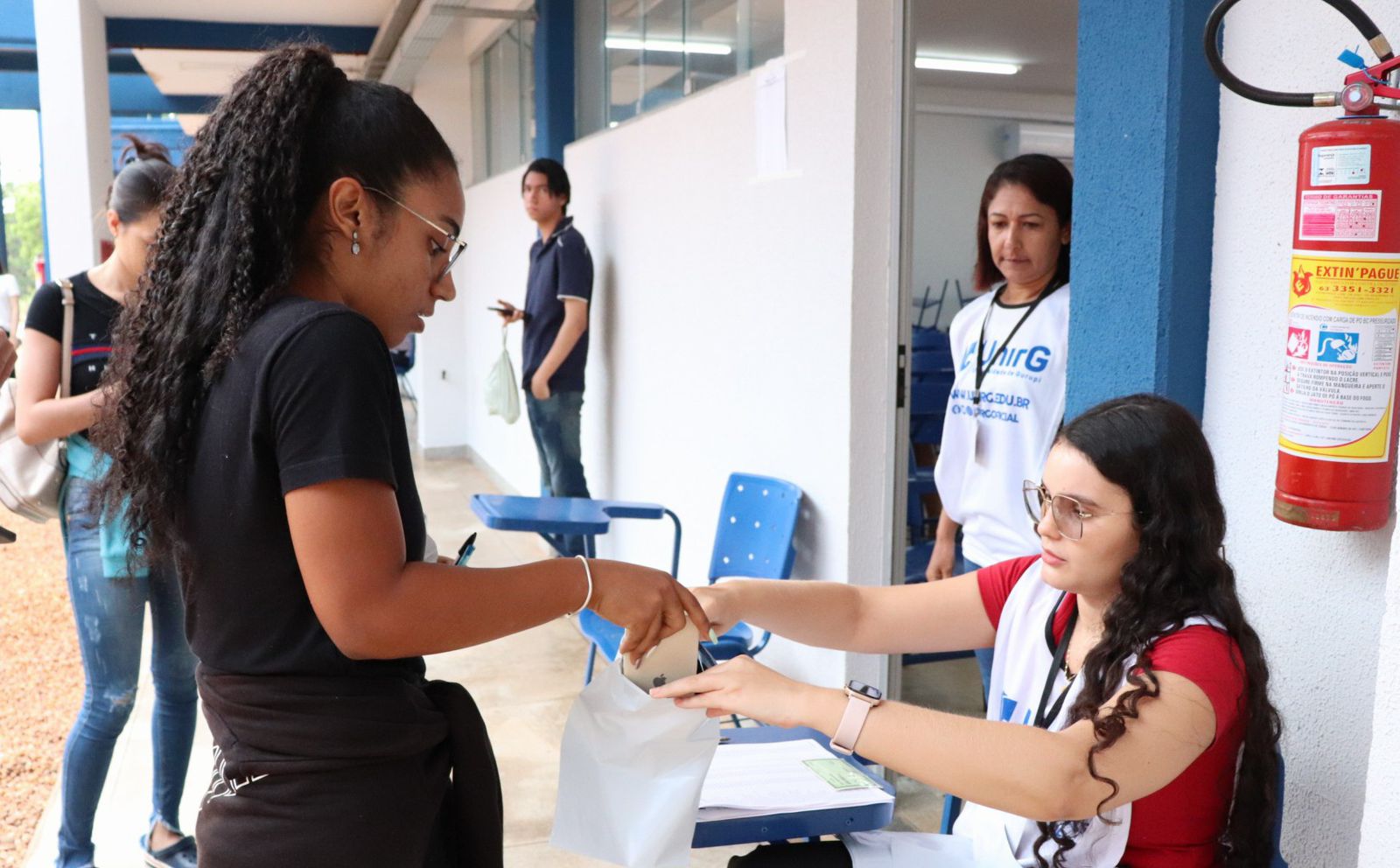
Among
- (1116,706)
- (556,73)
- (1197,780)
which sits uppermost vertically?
(556,73)

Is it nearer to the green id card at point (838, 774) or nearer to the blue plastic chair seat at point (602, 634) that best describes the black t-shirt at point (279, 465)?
the green id card at point (838, 774)

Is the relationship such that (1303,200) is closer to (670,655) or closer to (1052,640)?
(1052,640)

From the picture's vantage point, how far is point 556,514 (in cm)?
326

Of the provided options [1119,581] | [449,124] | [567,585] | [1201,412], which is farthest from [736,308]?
[449,124]

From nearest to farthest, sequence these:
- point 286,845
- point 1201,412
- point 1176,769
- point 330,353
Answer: point 330,353 < point 286,845 < point 1176,769 < point 1201,412

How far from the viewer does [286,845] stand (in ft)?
3.67

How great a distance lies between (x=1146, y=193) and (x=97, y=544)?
2205 mm

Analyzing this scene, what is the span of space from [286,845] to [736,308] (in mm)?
2714

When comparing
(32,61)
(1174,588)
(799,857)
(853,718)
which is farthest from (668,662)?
(32,61)

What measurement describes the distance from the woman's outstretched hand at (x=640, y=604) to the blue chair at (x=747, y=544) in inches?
61.4

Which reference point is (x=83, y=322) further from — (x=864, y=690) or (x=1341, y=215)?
(x=1341, y=215)

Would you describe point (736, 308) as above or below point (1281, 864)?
above

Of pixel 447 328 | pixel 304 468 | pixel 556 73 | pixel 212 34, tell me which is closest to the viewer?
pixel 304 468

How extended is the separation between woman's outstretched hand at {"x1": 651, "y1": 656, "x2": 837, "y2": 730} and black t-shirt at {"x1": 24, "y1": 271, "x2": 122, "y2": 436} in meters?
1.69
